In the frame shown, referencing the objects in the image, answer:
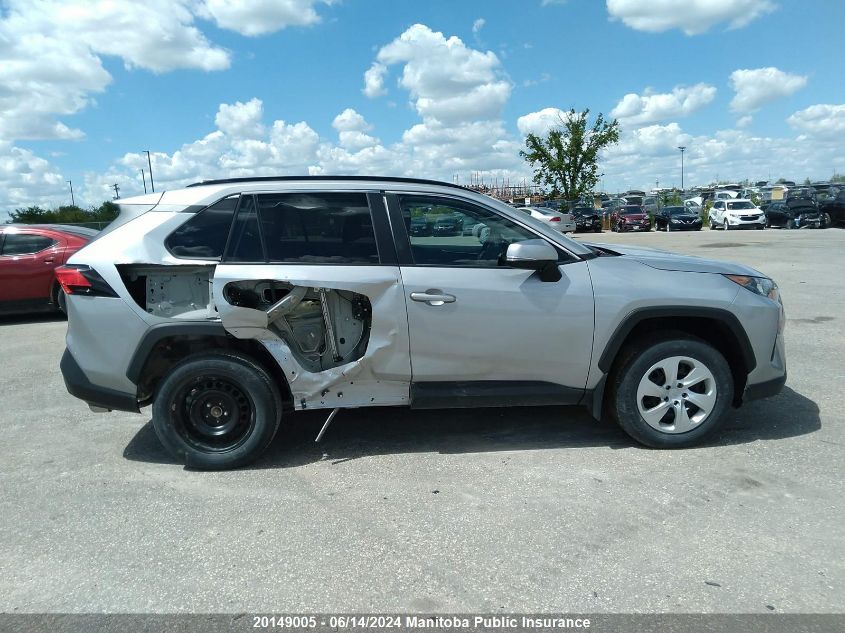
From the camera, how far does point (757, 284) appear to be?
429 cm

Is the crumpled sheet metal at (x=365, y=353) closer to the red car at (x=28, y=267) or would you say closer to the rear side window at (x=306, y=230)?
the rear side window at (x=306, y=230)

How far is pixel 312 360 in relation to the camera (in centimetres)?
423

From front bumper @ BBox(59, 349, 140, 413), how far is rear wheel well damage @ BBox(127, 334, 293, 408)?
0.08 m

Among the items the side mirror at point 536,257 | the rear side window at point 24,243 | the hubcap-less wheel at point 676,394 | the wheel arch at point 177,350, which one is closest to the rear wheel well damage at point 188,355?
the wheel arch at point 177,350

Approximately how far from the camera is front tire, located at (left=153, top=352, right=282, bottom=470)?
4.01m

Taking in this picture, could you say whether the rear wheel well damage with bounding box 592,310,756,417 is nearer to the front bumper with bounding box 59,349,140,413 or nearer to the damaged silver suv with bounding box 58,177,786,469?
the damaged silver suv with bounding box 58,177,786,469

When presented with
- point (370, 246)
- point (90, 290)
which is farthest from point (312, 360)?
point (90, 290)

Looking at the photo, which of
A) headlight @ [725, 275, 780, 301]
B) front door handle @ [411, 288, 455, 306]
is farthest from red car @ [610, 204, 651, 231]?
front door handle @ [411, 288, 455, 306]

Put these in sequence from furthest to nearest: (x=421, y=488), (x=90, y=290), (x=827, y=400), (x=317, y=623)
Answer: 1. (x=827, y=400)
2. (x=90, y=290)
3. (x=421, y=488)
4. (x=317, y=623)

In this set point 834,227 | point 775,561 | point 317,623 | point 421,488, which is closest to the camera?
point 317,623

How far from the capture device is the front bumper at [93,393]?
13.5ft

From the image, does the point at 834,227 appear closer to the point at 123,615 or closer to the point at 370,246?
the point at 370,246

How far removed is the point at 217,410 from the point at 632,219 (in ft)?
115

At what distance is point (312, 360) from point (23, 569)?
6.22 ft
